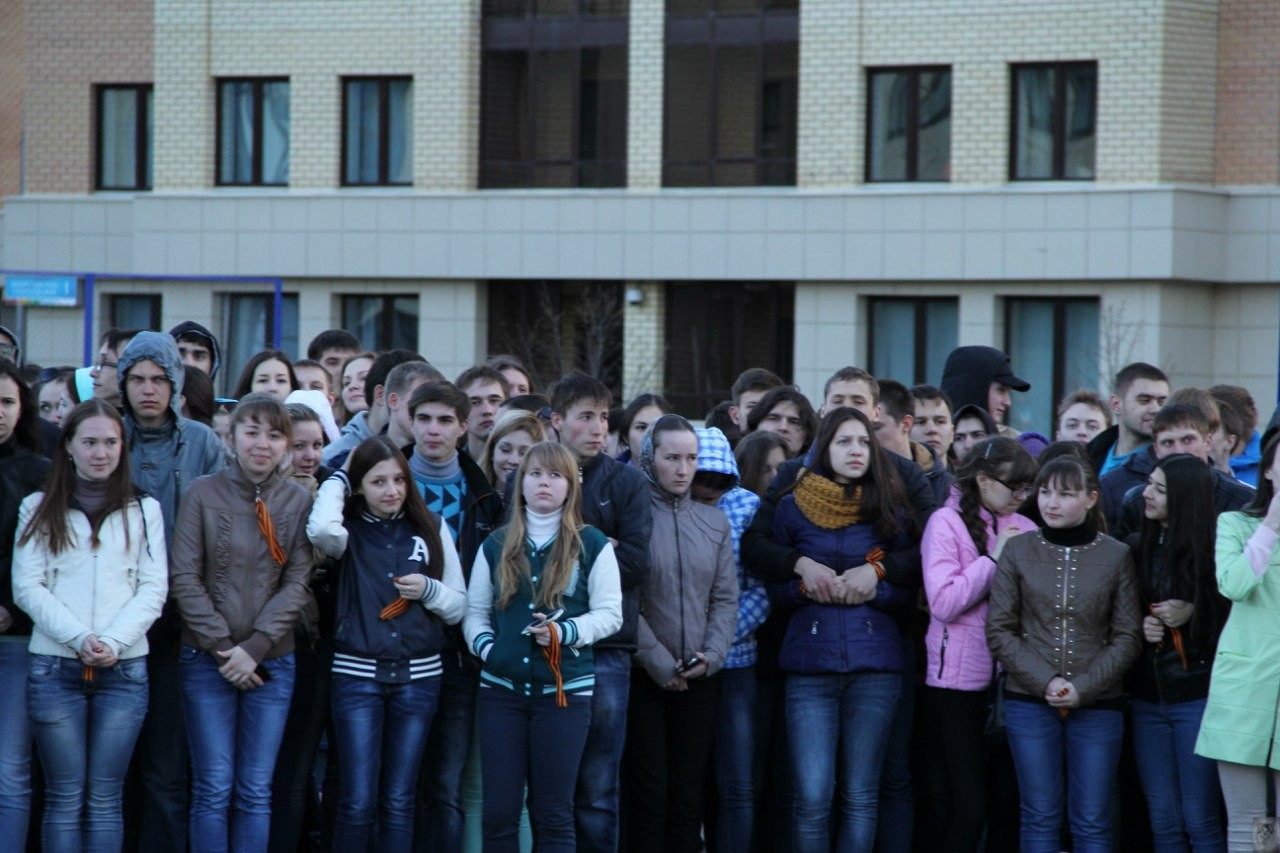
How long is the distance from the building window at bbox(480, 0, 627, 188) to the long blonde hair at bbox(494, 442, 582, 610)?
2027 centimetres

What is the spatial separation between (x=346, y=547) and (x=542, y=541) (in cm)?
88

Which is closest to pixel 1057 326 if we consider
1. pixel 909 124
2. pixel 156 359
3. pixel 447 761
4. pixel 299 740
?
pixel 909 124

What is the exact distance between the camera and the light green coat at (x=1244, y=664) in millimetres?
7445

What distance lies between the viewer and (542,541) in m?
7.65

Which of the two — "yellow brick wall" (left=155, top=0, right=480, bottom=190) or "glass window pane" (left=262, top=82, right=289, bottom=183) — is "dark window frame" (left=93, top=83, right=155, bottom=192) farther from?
"glass window pane" (left=262, top=82, right=289, bottom=183)

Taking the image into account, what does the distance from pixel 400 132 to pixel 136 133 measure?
4.91 m

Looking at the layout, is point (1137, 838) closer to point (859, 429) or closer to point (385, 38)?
point (859, 429)

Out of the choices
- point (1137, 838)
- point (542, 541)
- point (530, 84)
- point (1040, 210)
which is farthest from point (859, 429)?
point (530, 84)

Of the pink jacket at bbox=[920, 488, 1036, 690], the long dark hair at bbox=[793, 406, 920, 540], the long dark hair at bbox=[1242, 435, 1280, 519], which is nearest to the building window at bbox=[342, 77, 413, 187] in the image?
the long dark hair at bbox=[793, 406, 920, 540]

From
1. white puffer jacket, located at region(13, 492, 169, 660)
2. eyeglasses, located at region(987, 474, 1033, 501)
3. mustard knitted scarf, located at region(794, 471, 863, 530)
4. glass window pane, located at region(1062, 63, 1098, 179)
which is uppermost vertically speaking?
glass window pane, located at region(1062, 63, 1098, 179)

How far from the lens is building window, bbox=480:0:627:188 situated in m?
27.7

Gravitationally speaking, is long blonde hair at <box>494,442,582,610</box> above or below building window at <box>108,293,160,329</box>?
below

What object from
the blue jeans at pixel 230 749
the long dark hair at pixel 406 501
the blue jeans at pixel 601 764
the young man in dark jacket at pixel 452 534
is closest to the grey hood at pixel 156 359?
the long dark hair at pixel 406 501

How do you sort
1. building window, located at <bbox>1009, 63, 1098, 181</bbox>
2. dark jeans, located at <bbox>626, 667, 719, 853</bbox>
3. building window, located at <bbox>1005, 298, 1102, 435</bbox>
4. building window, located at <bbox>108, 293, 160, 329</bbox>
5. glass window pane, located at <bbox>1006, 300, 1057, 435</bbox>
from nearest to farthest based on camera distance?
dark jeans, located at <bbox>626, 667, 719, 853</bbox>
building window, located at <bbox>1009, 63, 1098, 181</bbox>
building window, located at <bbox>1005, 298, 1102, 435</bbox>
glass window pane, located at <bbox>1006, 300, 1057, 435</bbox>
building window, located at <bbox>108, 293, 160, 329</bbox>
